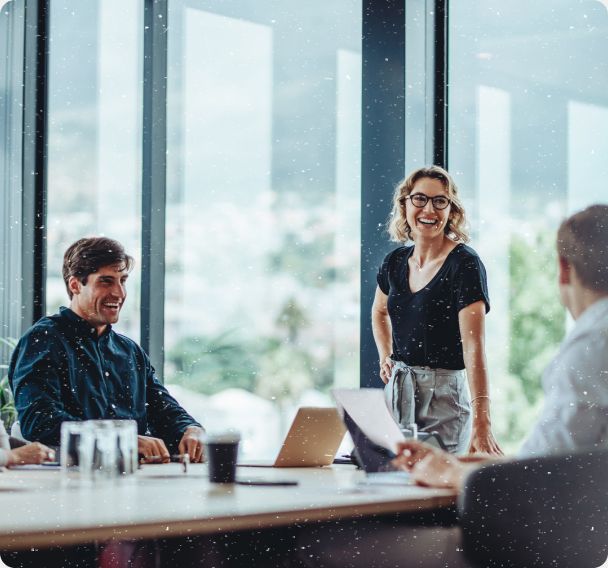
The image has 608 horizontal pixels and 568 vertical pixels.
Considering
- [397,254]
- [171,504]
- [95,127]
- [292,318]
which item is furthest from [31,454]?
[95,127]

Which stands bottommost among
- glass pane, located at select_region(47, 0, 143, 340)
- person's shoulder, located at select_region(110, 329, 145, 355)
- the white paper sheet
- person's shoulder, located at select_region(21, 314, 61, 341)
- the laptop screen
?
the laptop screen

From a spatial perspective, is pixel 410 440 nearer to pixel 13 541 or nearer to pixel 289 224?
pixel 13 541

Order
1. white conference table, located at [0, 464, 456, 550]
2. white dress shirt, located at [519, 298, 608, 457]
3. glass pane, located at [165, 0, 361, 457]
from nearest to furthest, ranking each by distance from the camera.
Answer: white conference table, located at [0, 464, 456, 550] < white dress shirt, located at [519, 298, 608, 457] < glass pane, located at [165, 0, 361, 457]

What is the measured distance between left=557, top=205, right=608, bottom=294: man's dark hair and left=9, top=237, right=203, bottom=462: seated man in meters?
0.60

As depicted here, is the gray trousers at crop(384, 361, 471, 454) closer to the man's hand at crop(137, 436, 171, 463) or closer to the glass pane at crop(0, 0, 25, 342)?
the man's hand at crop(137, 436, 171, 463)

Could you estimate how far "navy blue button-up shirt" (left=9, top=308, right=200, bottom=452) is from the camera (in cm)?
129

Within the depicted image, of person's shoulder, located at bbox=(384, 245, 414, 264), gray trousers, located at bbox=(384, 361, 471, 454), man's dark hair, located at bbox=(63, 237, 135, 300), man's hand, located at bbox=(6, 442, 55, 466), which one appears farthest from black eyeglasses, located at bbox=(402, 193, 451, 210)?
man's hand, located at bbox=(6, 442, 55, 466)

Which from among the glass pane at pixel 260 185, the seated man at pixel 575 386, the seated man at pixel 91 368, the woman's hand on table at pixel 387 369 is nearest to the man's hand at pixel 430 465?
the seated man at pixel 575 386

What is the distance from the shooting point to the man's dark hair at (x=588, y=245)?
0.88 m

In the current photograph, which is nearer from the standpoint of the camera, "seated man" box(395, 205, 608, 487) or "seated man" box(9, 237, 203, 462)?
"seated man" box(395, 205, 608, 487)

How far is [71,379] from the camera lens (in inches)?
52.4

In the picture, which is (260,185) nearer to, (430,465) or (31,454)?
(31,454)

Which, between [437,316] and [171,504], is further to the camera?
[437,316]

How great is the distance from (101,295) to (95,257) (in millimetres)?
89
